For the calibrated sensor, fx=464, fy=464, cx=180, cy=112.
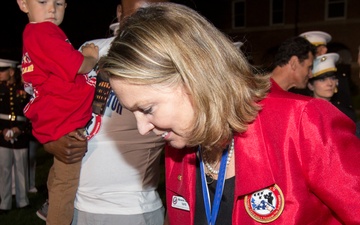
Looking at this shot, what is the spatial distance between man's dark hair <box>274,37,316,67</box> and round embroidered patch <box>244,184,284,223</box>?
3288mm

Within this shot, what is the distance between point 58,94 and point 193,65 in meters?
1.07

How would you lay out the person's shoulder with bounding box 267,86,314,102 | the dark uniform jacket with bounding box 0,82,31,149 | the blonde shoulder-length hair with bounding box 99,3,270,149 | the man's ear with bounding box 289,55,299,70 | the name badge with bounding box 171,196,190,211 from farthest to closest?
1. the dark uniform jacket with bounding box 0,82,31,149
2. the man's ear with bounding box 289,55,299,70
3. the name badge with bounding box 171,196,190,211
4. the person's shoulder with bounding box 267,86,314,102
5. the blonde shoulder-length hair with bounding box 99,3,270,149

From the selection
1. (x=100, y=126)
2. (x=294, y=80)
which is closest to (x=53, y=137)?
(x=100, y=126)

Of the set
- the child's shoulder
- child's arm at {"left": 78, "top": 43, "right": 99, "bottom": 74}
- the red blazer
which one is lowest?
the red blazer

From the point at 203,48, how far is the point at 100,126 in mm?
920

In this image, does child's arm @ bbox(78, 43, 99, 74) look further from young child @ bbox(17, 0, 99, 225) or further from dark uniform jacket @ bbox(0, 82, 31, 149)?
dark uniform jacket @ bbox(0, 82, 31, 149)

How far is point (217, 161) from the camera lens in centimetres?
183

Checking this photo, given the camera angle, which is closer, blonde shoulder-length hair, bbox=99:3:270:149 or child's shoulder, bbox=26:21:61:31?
blonde shoulder-length hair, bbox=99:3:270:149

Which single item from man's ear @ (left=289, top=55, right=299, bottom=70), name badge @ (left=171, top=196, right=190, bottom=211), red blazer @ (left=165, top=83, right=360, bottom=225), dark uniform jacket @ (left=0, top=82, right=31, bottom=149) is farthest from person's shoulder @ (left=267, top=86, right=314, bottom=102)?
dark uniform jacket @ (left=0, top=82, right=31, bottom=149)

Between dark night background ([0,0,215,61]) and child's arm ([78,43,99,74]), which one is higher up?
child's arm ([78,43,99,74])

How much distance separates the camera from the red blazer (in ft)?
4.99

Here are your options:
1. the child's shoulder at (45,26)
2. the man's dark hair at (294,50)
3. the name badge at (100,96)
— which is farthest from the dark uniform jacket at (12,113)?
the name badge at (100,96)

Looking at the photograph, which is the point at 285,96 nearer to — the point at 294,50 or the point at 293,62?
the point at 293,62

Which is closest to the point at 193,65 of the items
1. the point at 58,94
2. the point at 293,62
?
the point at 58,94
